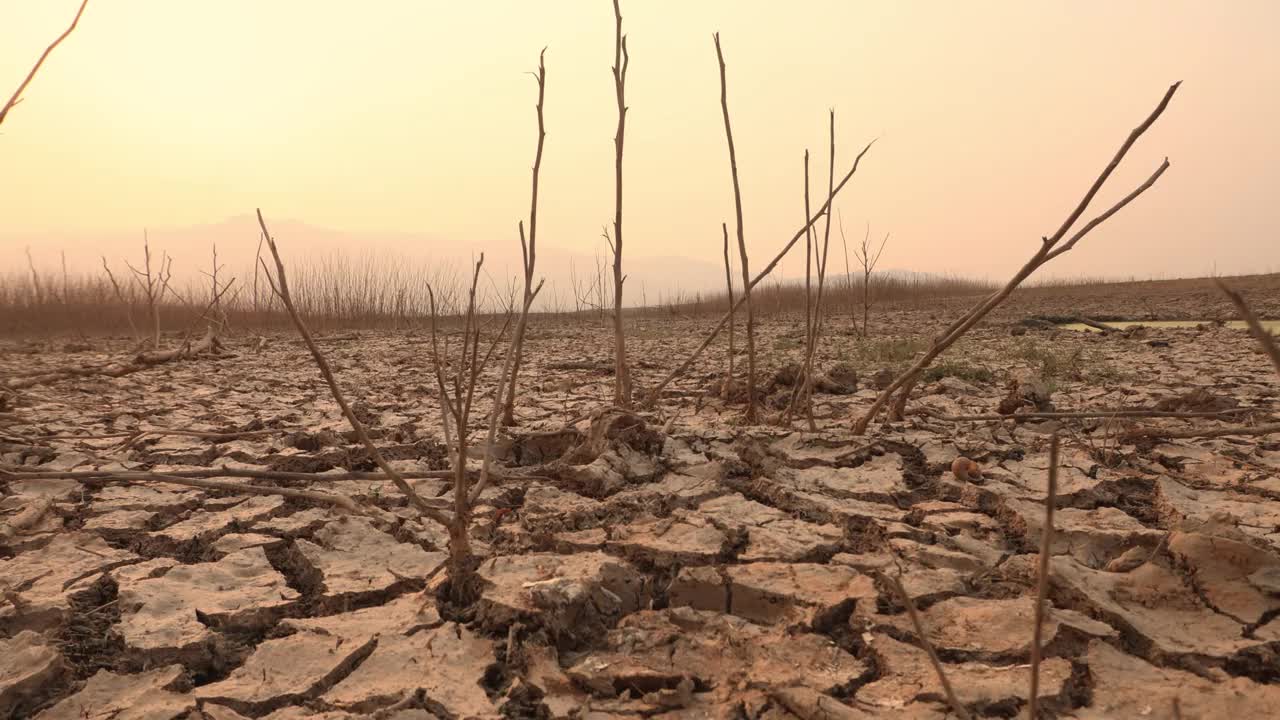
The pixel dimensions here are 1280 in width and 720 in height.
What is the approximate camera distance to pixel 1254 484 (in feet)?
6.11

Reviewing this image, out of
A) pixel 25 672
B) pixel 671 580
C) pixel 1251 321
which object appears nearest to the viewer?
pixel 1251 321

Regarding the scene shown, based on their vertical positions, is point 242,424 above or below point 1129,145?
below

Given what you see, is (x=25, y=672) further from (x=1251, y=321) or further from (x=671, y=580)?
(x=1251, y=321)

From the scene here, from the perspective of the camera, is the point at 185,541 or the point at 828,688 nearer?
the point at 828,688

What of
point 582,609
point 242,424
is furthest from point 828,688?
point 242,424

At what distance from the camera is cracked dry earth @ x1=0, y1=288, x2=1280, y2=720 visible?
3.67ft

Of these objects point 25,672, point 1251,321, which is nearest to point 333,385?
point 25,672

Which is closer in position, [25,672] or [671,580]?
[25,672]

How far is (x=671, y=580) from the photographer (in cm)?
142

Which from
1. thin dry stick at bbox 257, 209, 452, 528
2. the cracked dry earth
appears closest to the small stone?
the cracked dry earth

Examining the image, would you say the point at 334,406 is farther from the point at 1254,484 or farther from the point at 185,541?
the point at 1254,484

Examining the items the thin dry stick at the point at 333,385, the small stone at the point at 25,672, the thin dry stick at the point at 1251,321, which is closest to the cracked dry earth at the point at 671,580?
the small stone at the point at 25,672

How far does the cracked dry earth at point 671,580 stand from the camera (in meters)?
1.12

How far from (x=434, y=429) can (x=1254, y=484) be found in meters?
2.37
